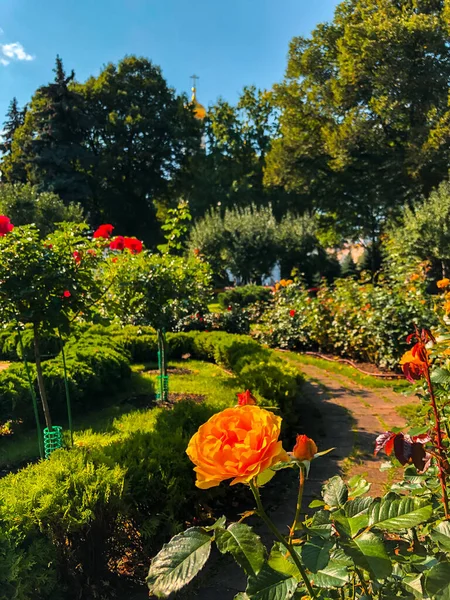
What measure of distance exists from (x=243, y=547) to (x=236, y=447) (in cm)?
19

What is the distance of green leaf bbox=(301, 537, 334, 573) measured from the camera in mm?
757

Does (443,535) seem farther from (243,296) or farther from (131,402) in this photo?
(243,296)

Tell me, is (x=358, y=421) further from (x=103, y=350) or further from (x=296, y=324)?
(x=296, y=324)

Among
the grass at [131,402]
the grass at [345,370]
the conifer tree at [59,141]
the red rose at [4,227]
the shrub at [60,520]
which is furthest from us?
the conifer tree at [59,141]

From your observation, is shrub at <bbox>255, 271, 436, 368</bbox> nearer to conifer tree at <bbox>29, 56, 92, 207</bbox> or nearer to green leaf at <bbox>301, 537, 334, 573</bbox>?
green leaf at <bbox>301, 537, 334, 573</bbox>

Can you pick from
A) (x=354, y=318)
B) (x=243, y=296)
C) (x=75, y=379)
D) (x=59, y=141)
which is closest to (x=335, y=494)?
(x=75, y=379)

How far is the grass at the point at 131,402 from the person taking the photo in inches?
157

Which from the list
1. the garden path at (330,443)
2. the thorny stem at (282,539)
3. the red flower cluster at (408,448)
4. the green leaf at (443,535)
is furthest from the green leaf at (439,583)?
the garden path at (330,443)

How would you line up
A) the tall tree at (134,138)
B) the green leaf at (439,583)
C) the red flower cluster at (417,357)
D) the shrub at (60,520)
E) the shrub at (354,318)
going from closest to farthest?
the green leaf at (439,583) → the red flower cluster at (417,357) → the shrub at (60,520) → the shrub at (354,318) → the tall tree at (134,138)

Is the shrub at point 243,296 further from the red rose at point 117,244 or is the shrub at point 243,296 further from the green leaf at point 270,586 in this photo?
the green leaf at point 270,586

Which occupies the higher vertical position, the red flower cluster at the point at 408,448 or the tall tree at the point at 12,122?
the tall tree at the point at 12,122

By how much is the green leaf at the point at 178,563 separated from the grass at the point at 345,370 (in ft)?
15.4

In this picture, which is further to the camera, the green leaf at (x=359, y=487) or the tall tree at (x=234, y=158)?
the tall tree at (x=234, y=158)

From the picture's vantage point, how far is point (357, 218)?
74.5ft
